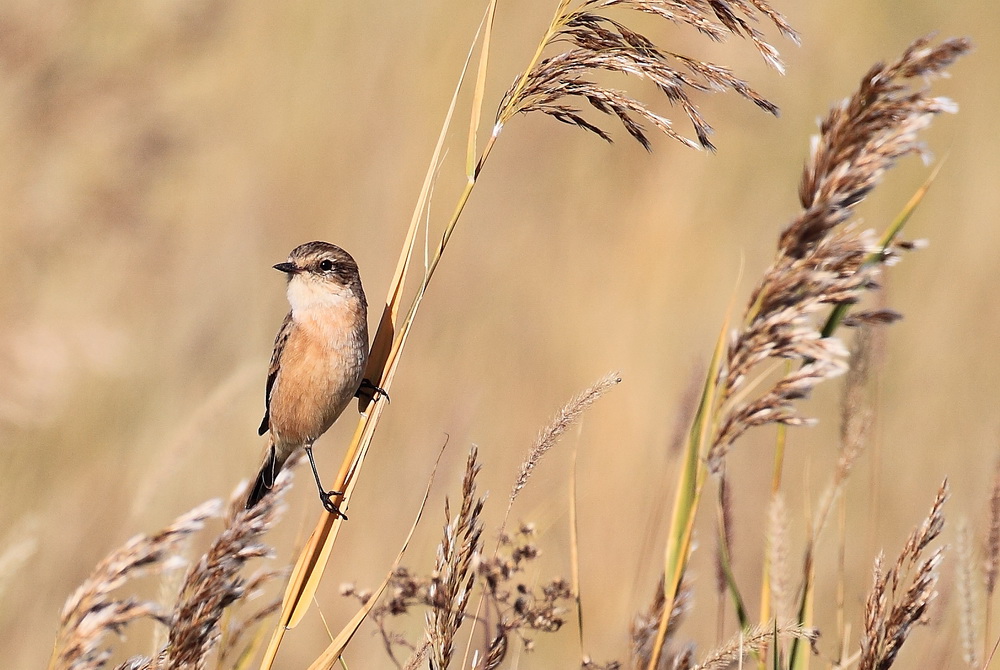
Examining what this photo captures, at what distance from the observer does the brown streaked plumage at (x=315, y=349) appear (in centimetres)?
294

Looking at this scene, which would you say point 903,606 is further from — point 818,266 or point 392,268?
point 392,268

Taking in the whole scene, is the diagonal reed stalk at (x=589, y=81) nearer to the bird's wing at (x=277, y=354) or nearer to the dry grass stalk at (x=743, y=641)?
the dry grass stalk at (x=743, y=641)

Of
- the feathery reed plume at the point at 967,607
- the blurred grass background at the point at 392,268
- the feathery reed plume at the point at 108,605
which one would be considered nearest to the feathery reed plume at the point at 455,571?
the feathery reed plume at the point at 108,605

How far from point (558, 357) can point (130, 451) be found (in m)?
2.21

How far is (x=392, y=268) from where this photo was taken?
504 cm

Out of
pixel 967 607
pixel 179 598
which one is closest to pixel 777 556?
pixel 967 607

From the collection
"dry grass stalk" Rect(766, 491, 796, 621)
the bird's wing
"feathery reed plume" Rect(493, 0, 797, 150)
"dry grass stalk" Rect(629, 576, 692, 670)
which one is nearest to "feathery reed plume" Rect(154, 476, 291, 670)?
"dry grass stalk" Rect(629, 576, 692, 670)

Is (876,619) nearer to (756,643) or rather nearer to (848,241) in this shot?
(756,643)

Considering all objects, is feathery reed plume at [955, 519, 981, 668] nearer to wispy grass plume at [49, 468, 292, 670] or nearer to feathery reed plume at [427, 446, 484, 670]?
feathery reed plume at [427, 446, 484, 670]

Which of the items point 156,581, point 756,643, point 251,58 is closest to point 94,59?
point 251,58

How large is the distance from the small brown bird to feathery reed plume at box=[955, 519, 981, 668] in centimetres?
163

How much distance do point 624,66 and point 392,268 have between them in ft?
10.9

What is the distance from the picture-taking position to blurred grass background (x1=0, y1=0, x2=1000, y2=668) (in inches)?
173

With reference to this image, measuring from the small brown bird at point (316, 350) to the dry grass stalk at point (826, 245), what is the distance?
4.93ft
